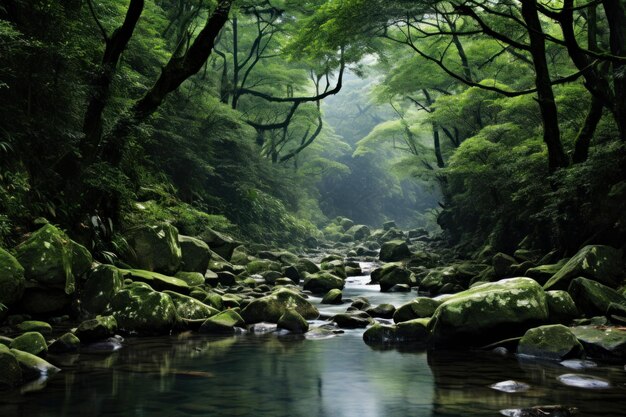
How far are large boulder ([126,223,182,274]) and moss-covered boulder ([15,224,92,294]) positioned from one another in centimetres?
244

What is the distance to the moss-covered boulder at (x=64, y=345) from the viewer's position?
21.7 feet

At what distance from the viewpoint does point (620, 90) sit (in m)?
10.5

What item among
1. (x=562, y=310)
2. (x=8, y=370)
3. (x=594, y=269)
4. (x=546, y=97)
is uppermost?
(x=546, y=97)

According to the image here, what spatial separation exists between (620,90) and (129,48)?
11698 mm

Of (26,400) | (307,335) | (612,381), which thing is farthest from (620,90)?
(26,400)

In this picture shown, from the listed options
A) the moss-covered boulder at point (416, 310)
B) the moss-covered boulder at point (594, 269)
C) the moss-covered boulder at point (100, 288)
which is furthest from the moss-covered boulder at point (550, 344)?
the moss-covered boulder at point (100, 288)

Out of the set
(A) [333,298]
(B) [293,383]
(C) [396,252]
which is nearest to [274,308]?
(A) [333,298]

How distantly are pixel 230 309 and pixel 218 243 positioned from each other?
22.1ft

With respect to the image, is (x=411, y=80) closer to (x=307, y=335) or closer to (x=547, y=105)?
(x=547, y=105)

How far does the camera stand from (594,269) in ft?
29.7

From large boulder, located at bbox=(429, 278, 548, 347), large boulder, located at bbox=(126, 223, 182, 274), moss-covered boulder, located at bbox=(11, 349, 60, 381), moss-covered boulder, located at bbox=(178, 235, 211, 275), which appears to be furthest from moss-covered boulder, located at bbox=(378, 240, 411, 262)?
moss-covered boulder, located at bbox=(11, 349, 60, 381)

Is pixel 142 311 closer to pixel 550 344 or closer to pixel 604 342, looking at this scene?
pixel 550 344

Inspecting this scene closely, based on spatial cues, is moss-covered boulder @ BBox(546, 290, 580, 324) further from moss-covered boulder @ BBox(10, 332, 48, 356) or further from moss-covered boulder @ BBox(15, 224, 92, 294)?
moss-covered boulder @ BBox(15, 224, 92, 294)

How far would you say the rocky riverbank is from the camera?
6.64m
